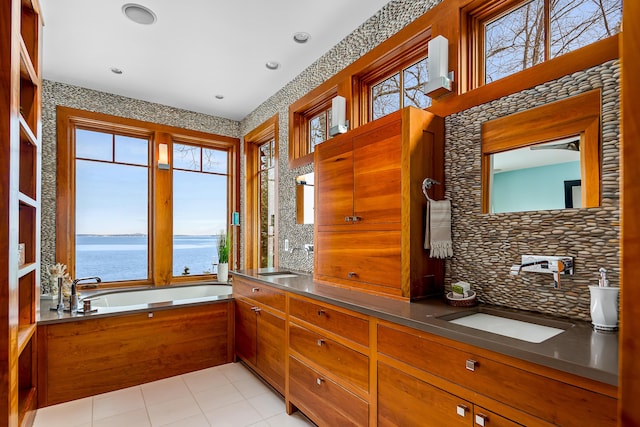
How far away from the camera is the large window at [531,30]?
1.60m

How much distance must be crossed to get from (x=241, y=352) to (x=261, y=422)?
1.06m

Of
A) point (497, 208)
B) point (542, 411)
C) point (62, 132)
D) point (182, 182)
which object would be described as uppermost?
point (62, 132)

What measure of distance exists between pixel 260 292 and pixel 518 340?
2.18 meters

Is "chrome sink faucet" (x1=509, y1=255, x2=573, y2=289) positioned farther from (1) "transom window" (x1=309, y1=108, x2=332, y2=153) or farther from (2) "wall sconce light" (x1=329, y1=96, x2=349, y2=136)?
(1) "transom window" (x1=309, y1=108, x2=332, y2=153)

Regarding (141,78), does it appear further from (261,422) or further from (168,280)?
(261,422)

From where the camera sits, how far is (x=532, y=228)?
170 cm

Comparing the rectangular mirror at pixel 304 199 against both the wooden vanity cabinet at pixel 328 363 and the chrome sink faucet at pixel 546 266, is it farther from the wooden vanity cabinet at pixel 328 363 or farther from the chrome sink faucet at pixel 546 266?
the chrome sink faucet at pixel 546 266

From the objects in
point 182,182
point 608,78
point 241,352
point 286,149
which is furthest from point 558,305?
point 182,182

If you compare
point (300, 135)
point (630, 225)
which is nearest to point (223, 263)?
point (300, 135)

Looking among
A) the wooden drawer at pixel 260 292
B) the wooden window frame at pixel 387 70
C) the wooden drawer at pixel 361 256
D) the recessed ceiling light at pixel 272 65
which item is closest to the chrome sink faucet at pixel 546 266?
the wooden drawer at pixel 361 256

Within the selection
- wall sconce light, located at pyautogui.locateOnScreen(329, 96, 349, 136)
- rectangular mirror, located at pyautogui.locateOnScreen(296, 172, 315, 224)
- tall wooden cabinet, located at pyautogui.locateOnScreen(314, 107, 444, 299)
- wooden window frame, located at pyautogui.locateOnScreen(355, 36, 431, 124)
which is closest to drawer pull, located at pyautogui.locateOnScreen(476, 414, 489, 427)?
tall wooden cabinet, located at pyautogui.locateOnScreen(314, 107, 444, 299)

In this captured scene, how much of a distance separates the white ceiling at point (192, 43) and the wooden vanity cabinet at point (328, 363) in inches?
87.5

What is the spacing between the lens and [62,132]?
3924mm

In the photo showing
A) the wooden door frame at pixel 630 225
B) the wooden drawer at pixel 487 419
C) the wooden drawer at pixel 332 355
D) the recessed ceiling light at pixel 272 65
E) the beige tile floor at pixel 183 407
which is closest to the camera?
the wooden door frame at pixel 630 225
